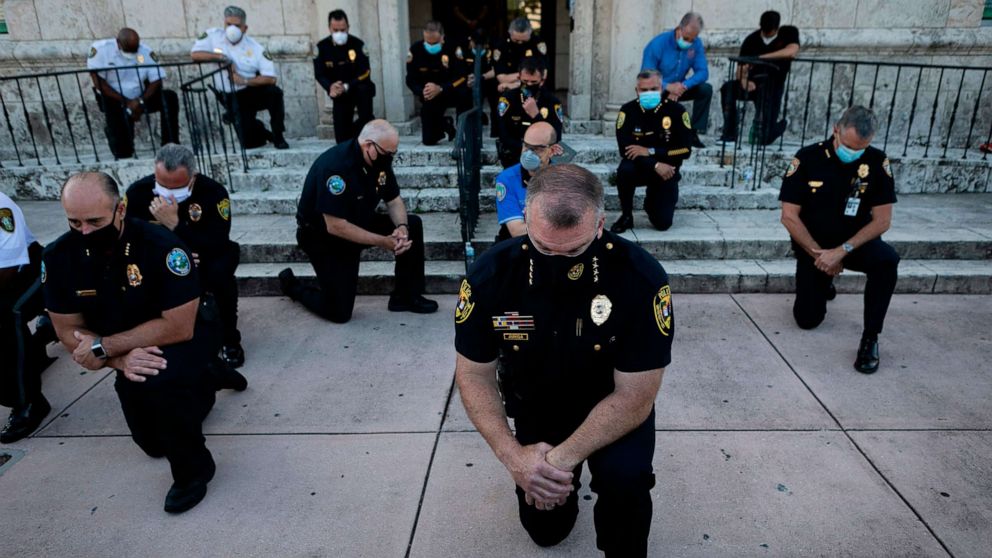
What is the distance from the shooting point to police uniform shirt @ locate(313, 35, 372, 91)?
724 cm

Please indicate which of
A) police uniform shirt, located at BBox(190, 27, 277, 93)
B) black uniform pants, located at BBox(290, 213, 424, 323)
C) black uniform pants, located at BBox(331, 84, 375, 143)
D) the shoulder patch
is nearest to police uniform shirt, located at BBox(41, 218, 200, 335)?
the shoulder patch

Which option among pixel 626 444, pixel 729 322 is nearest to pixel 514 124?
pixel 729 322

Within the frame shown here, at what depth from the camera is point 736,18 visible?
25.6 feet

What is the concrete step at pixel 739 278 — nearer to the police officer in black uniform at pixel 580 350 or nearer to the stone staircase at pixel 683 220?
the stone staircase at pixel 683 220

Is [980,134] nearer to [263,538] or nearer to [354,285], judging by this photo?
[354,285]

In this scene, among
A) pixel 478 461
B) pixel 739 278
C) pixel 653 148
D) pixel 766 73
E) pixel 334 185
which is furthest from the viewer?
pixel 766 73

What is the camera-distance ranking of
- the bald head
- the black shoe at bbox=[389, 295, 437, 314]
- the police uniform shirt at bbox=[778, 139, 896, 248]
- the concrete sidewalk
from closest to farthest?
the concrete sidewalk → the police uniform shirt at bbox=[778, 139, 896, 248] → the black shoe at bbox=[389, 295, 437, 314] → the bald head

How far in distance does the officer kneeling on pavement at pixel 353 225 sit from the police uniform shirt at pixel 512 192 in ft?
2.62

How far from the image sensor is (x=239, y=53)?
7.29m

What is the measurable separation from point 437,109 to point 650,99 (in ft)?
8.71

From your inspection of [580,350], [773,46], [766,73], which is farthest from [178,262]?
[773,46]

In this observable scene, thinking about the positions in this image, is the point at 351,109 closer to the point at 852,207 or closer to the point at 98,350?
the point at 98,350

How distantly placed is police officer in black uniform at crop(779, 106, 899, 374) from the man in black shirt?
9.30 feet

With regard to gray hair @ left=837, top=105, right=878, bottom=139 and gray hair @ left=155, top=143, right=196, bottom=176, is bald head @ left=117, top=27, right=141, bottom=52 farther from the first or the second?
gray hair @ left=837, top=105, right=878, bottom=139
